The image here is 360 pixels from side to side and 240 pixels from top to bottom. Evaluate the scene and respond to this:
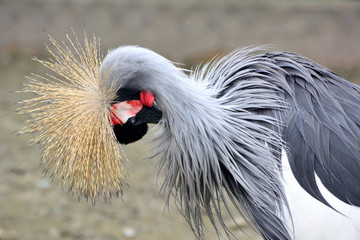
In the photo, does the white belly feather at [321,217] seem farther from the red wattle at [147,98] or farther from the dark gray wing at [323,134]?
the red wattle at [147,98]

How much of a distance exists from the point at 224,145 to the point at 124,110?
0.96 ft

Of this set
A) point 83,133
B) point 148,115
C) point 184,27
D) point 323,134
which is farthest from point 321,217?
point 184,27

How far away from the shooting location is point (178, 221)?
258cm

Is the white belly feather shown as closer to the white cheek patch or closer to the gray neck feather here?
the gray neck feather

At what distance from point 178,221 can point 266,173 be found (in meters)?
1.06

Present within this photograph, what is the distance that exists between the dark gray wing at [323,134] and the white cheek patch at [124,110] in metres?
0.42

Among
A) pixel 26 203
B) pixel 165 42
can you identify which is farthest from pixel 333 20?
pixel 26 203

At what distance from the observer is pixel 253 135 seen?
1599mm

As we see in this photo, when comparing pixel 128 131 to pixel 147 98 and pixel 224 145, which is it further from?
pixel 224 145

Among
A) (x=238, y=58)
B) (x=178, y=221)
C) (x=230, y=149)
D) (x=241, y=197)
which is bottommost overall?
(x=178, y=221)

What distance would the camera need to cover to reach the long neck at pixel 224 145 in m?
1.56

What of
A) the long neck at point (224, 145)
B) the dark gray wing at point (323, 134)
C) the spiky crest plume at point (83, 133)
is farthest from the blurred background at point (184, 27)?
the long neck at point (224, 145)

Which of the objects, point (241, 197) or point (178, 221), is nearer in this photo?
point (241, 197)

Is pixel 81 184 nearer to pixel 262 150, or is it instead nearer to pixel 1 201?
pixel 262 150
